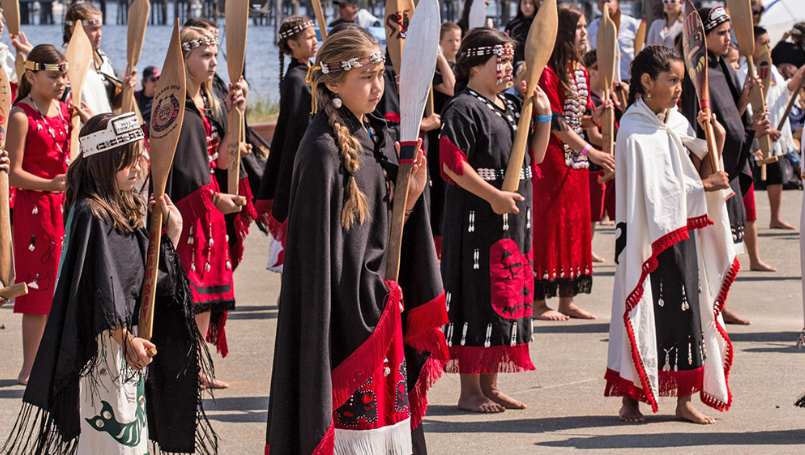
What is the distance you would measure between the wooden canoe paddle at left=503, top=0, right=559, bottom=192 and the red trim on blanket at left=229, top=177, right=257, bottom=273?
1774 mm

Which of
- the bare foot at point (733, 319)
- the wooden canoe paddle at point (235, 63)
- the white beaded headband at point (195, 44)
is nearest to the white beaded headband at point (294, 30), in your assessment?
the wooden canoe paddle at point (235, 63)

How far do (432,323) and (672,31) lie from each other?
7625 millimetres

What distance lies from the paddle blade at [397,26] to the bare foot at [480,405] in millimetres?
1757

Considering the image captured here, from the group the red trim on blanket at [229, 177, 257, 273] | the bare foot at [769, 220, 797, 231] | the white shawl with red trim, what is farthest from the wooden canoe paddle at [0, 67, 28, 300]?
the bare foot at [769, 220, 797, 231]

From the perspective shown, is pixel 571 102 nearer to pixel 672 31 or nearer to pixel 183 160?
pixel 183 160

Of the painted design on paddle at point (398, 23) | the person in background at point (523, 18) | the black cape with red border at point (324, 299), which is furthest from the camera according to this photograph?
the person in background at point (523, 18)

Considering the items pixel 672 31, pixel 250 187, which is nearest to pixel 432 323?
pixel 250 187

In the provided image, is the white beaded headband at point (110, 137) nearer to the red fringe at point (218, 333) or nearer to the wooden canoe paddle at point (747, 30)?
the red fringe at point (218, 333)

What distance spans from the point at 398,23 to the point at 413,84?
228 cm

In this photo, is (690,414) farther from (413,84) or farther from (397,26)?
(397,26)

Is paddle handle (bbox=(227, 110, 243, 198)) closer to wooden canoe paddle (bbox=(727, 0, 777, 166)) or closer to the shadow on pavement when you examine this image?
the shadow on pavement

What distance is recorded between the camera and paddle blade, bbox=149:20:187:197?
12.5ft

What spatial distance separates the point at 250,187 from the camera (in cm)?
650

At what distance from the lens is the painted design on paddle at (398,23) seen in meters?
5.80
